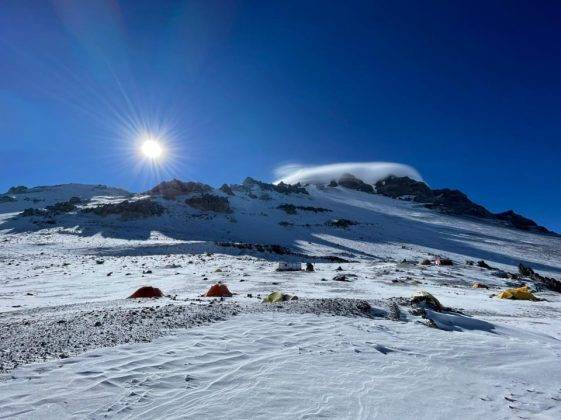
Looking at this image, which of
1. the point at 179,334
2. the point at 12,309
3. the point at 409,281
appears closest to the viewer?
the point at 179,334

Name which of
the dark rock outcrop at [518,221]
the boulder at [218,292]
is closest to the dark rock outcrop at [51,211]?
the boulder at [218,292]

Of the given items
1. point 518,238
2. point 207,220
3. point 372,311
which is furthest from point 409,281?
point 518,238

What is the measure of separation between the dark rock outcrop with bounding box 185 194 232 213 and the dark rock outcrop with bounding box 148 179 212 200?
5.23 meters

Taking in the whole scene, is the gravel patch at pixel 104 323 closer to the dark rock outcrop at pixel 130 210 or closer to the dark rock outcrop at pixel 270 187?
the dark rock outcrop at pixel 130 210

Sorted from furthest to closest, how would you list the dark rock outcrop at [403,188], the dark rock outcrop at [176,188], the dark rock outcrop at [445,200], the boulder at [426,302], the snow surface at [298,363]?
the dark rock outcrop at [403,188] → the dark rock outcrop at [445,200] → the dark rock outcrop at [176,188] → the boulder at [426,302] → the snow surface at [298,363]

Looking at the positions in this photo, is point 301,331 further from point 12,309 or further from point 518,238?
point 518,238

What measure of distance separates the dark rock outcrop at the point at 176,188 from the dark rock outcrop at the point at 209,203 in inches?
206

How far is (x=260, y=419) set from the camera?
14.9 feet

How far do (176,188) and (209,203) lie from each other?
961 centimetres

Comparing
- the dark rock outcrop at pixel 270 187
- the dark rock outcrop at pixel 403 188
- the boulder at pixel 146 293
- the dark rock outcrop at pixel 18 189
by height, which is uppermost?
the dark rock outcrop at pixel 403 188

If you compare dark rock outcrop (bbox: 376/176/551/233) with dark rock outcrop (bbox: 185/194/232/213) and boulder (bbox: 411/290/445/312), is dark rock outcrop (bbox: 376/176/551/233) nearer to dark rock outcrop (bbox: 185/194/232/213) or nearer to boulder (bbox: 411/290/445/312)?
dark rock outcrop (bbox: 185/194/232/213)

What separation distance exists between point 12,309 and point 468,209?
384 ft

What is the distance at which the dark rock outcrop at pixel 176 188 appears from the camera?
68719 mm

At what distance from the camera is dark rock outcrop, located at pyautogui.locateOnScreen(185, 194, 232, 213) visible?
6310cm
